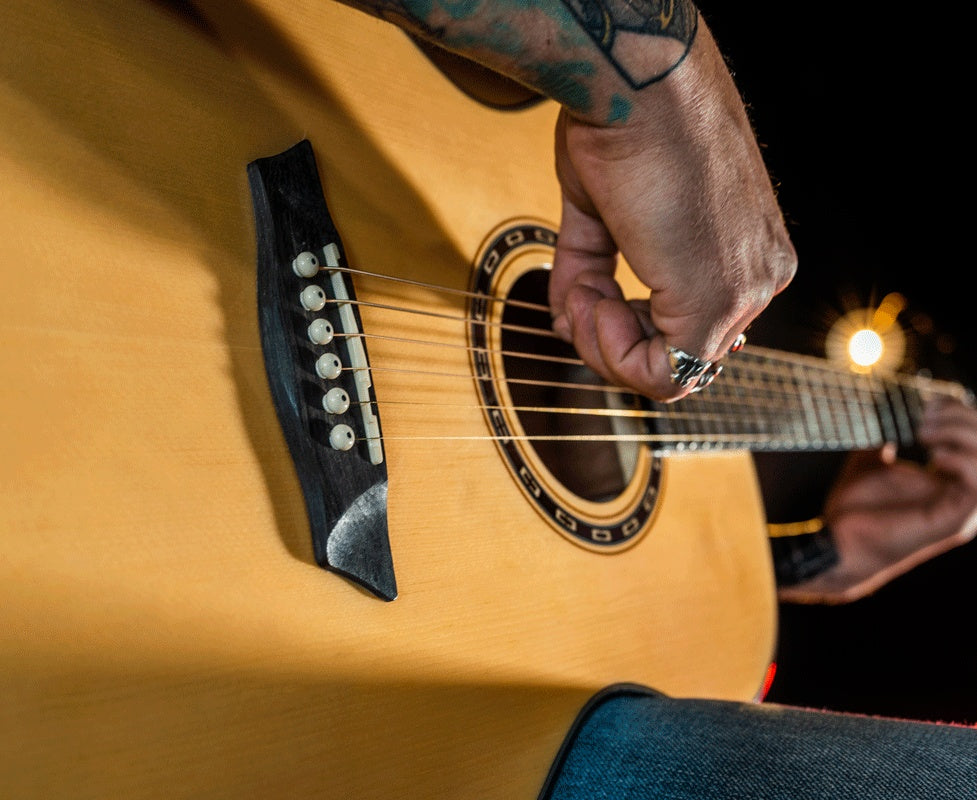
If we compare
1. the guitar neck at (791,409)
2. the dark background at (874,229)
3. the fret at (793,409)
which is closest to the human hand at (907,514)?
the guitar neck at (791,409)

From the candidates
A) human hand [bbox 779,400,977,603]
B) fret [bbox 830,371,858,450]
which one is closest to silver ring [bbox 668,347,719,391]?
fret [bbox 830,371,858,450]

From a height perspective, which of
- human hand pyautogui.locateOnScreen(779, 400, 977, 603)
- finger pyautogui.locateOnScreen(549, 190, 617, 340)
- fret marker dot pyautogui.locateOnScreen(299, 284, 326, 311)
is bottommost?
human hand pyautogui.locateOnScreen(779, 400, 977, 603)

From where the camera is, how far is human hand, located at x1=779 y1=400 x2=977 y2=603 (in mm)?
1525

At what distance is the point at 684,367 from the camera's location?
0.73m

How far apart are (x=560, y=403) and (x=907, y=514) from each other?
1.03 meters

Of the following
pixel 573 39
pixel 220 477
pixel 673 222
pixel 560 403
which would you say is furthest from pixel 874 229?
pixel 220 477

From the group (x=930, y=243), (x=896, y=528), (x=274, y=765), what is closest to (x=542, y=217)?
(x=274, y=765)

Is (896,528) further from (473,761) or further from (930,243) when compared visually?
(473,761)

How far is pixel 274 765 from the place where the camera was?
0.50 m

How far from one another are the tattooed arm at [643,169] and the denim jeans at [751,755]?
32 cm

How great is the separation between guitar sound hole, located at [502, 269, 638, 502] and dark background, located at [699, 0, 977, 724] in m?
0.94

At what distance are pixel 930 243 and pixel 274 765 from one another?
2184 mm

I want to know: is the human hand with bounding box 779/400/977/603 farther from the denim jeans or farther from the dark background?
the denim jeans

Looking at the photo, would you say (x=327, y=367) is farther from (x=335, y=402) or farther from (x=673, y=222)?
(x=673, y=222)
